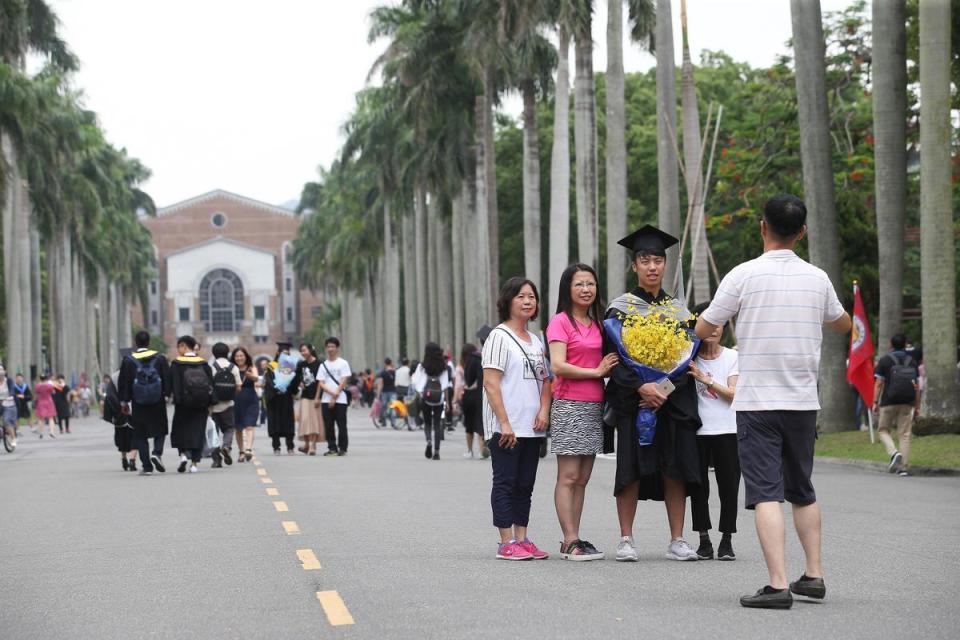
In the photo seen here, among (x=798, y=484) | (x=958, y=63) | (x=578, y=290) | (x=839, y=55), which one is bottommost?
(x=798, y=484)

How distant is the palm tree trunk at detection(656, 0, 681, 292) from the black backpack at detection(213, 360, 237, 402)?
11.7 m

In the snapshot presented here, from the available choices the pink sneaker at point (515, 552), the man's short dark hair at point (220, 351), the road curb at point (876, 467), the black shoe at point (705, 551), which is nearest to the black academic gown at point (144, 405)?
the man's short dark hair at point (220, 351)

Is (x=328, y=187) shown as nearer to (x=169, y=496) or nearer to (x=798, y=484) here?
(x=169, y=496)

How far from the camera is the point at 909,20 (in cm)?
2886

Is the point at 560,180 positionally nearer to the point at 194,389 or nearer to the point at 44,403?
the point at 44,403

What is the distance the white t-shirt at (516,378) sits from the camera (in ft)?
33.4

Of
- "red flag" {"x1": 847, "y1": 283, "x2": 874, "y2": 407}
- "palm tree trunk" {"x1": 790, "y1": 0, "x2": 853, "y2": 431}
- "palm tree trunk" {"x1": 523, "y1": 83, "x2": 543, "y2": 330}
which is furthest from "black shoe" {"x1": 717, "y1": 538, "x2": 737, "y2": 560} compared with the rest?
"palm tree trunk" {"x1": 523, "y1": 83, "x2": 543, "y2": 330}

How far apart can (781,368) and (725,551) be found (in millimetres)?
2465

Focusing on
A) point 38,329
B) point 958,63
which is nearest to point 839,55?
point 958,63

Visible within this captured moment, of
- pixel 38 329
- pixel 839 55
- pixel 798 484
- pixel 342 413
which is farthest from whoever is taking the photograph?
pixel 38 329

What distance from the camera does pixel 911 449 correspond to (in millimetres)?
21469

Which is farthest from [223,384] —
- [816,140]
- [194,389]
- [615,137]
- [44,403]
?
[44,403]

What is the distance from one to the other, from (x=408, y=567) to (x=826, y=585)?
2531mm

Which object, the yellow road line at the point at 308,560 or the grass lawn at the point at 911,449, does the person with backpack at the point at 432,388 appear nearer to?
the grass lawn at the point at 911,449
